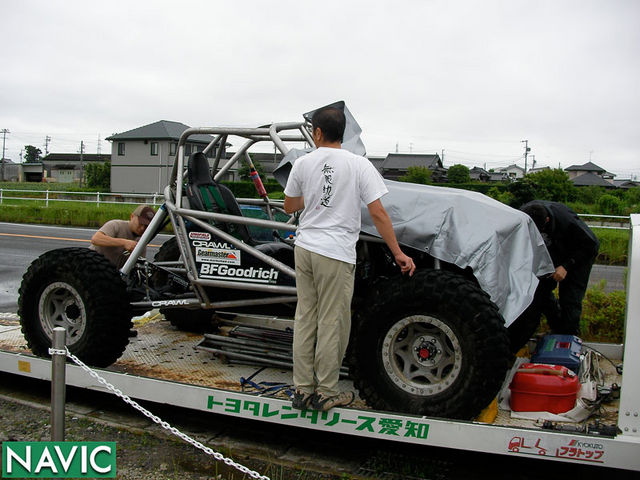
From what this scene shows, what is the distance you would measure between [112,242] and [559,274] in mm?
3911

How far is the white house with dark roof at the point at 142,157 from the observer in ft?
191

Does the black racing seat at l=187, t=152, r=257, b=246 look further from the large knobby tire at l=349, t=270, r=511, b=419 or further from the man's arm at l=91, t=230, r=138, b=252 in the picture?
the large knobby tire at l=349, t=270, r=511, b=419

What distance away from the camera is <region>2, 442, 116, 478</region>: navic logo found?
3494 mm

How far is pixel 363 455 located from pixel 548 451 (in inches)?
49.7

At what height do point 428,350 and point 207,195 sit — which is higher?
point 207,195

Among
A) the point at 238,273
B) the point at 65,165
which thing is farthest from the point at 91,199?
the point at 65,165

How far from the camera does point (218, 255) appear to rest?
4637 millimetres

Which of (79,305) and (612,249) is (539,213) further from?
(612,249)

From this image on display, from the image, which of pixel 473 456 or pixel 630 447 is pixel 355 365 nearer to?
pixel 473 456

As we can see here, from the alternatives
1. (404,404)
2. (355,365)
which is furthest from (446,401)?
(355,365)

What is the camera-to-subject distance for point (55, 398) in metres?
3.43

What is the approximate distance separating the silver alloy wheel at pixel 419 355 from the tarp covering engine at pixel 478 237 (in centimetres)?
40

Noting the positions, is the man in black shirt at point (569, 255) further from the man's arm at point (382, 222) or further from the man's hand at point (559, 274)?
the man's arm at point (382, 222)

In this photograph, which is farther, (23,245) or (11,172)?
(11,172)
